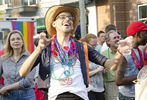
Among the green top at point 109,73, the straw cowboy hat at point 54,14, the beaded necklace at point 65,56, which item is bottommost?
the green top at point 109,73

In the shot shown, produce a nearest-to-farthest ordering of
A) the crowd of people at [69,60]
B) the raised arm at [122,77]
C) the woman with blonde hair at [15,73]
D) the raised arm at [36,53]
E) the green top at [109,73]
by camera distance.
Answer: the raised arm at [36,53] → the crowd of people at [69,60] → the raised arm at [122,77] → the woman with blonde hair at [15,73] → the green top at [109,73]

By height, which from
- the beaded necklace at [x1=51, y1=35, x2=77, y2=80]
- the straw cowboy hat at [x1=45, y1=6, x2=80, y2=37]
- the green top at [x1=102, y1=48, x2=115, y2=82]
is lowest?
the green top at [x1=102, y1=48, x2=115, y2=82]

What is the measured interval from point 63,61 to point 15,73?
75.8 inches

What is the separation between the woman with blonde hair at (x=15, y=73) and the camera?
5.82 m

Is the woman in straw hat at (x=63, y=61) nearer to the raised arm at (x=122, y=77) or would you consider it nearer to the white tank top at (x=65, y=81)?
the white tank top at (x=65, y=81)

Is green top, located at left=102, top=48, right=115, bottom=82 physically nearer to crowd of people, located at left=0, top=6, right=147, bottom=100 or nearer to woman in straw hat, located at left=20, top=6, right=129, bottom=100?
crowd of people, located at left=0, top=6, right=147, bottom=100

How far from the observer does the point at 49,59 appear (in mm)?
4195

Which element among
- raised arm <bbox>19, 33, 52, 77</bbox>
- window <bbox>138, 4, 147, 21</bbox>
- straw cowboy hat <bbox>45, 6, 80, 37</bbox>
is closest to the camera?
raised arm <bbox>19, 33, 52, 77</bbox>

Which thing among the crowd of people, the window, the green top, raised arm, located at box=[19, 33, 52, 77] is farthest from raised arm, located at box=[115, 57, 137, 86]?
the window

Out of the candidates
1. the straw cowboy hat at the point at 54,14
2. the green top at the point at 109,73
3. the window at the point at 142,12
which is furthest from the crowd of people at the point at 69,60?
the window at the point at 142,12

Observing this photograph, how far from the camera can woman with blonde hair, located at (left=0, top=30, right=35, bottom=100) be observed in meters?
5.82

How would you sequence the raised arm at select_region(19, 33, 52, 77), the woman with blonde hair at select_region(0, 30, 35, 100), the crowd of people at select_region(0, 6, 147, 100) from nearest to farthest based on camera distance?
the raised arm at select_region(19, 33, 52, 77) < the crowd of people at select_region(0, 6, 147, 100) < the woman with blonde hair at select_region(0, 30, 35, 100)

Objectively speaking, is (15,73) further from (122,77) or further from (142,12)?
(142,12)

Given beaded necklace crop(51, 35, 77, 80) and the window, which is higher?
the window
